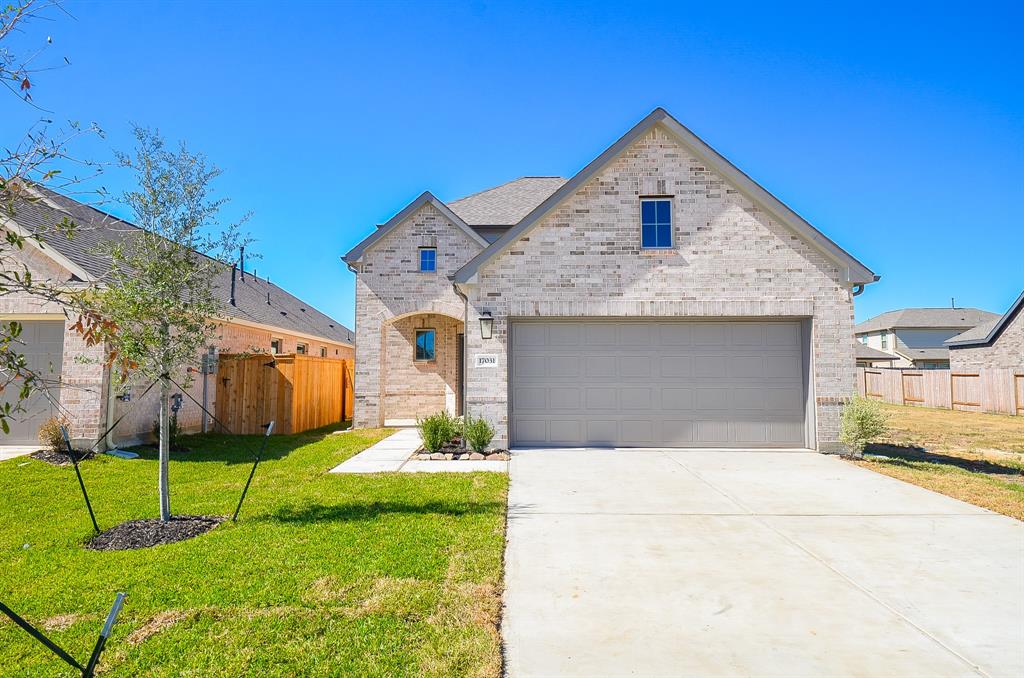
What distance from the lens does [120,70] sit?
6.21 metres

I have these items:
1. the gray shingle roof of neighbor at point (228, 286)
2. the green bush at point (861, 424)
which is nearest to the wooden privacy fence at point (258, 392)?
the gray shingle roof of neighbor at point (228, 286)

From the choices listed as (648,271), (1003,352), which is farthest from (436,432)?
(1003,352)

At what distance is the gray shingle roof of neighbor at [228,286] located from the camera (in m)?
→ 11.0

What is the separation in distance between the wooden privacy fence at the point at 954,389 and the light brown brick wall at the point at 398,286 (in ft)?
48.5

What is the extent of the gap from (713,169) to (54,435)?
14431 mm

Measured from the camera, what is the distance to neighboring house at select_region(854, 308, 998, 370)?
45.6m

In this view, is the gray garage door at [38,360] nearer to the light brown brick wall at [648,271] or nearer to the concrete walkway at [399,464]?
the concrete walkway at [399,464]

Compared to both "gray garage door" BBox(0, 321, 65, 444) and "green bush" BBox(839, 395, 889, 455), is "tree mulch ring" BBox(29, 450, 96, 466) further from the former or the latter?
"green bush" BBox(839, 395, 889, 455)

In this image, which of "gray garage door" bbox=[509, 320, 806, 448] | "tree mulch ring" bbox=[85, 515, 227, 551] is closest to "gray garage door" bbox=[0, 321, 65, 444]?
"tree mulch ring" bbox=[85, 515, 227, 551]

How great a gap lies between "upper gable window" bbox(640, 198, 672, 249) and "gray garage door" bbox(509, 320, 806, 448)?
5.64 feet

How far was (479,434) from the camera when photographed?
10531 millimetres

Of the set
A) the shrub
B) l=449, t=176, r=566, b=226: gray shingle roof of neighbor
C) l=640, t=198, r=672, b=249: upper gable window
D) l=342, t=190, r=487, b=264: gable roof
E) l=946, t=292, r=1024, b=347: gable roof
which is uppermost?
l=449, t=176, r=566, b=226: gray shingle roof of neighbor

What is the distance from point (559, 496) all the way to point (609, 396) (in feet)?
14.2

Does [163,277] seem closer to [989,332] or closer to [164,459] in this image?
[164,459]
